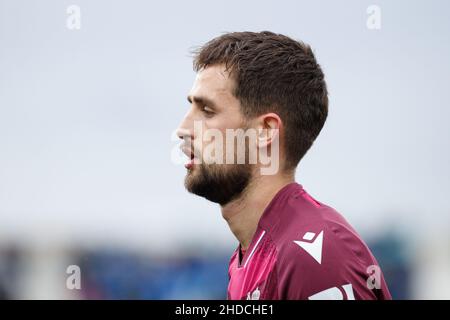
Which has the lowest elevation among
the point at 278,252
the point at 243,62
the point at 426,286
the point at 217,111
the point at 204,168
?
the point at 426,286

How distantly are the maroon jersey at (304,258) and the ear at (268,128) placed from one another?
0.84 feet

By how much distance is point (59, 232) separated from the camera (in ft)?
42.8

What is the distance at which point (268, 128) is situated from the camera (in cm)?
352

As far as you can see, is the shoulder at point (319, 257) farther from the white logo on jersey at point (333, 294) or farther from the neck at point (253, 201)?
the neck at point (253, 201)

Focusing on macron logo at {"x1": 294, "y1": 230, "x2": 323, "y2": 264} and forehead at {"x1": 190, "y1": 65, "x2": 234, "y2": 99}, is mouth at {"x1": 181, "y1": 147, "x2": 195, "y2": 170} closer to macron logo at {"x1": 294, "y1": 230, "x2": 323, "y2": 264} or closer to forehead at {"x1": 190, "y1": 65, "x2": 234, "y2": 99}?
forehead at {"x1": 190, "y1": 65, "x2": 234, "y2": 99}

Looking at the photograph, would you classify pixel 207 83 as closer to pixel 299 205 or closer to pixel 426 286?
pixel 299 205

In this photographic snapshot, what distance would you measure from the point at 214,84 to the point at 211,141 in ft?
0.98

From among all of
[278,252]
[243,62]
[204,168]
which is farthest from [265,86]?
[278,252]

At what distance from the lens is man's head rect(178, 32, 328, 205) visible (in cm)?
348

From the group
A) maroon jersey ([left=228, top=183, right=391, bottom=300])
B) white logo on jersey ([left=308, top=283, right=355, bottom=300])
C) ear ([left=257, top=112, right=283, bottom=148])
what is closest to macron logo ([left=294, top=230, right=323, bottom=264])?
maroon jersey ([left=228, top=183, right=391, bottom=300])

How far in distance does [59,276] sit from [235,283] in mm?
9684

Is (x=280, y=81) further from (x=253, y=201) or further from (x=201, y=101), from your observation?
(x=253, y=201)

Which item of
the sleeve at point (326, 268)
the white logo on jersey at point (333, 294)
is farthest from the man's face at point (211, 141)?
the white logo on jersey at point (333, 294)

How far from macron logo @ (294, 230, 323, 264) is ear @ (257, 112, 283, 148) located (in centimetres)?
60
